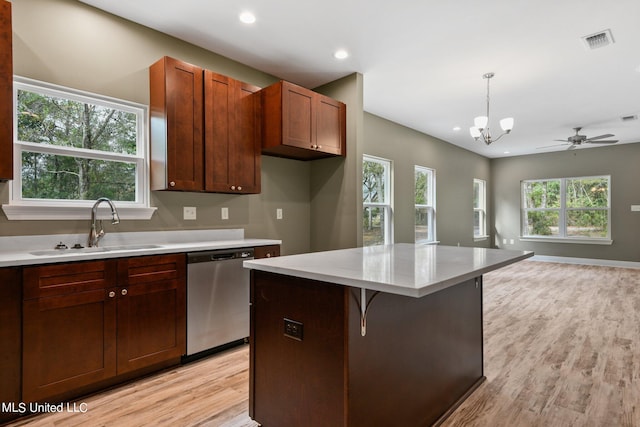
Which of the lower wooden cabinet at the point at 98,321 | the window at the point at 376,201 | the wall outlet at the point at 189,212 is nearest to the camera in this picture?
the lower wooden cabinet at the point at 98,321

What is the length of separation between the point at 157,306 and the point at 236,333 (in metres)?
0.74

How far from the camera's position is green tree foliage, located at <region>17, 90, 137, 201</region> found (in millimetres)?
2312

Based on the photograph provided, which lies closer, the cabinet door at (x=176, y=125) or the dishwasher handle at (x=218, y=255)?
the dishwasher handle at (x=218, y=255)

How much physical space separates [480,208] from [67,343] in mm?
8774

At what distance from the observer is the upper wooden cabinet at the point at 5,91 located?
1904mm

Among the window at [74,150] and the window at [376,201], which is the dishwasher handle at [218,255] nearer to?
the window at [74,150]

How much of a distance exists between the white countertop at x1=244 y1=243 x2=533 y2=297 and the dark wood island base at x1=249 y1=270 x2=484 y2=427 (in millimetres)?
80

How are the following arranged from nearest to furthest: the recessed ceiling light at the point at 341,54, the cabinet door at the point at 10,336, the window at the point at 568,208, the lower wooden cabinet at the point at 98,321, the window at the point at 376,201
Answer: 1. the cabinet door at the point at 10,336
2. the lower wooden cabinet at the point at 98,321
3. the recessed ceiling light at the point at 341,54
4. the window at the point at 376,201
5. the window at the point at 568,208

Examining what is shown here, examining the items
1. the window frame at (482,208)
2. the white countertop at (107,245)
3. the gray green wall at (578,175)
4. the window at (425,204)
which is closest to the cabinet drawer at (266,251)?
the white countertop at (107,245)

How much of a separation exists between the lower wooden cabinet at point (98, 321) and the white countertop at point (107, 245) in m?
0.05

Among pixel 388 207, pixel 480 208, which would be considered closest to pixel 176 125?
pixel 388 207

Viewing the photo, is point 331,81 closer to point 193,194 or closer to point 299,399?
point 193,194

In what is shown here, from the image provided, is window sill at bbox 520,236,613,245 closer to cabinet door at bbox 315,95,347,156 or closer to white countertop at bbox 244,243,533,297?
cabinet door at bbox 315,95,347,156

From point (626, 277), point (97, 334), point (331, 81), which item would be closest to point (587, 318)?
point (626, 277)
